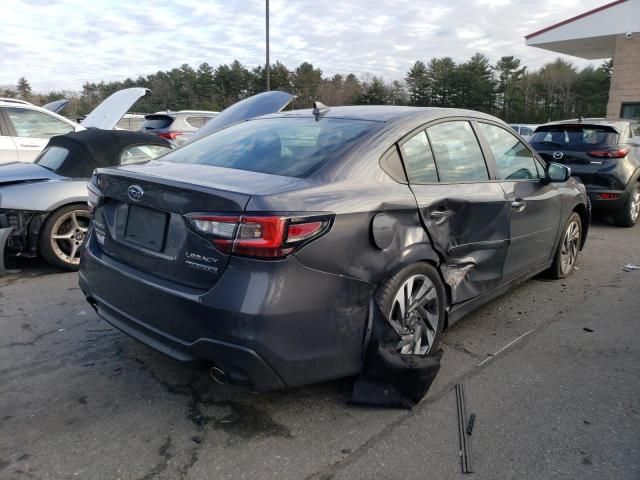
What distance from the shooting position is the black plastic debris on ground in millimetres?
2750

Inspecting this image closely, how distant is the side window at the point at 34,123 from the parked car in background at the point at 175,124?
4.22 m

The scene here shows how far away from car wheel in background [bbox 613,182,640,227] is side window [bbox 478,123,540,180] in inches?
173

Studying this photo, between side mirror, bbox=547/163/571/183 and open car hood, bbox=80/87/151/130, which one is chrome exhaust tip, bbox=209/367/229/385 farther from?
open car hood, bbox=80/87/151/130

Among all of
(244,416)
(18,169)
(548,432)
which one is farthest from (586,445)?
(18,169)

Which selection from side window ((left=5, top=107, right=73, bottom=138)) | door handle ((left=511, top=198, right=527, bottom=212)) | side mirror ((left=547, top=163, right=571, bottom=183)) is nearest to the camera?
door handle ((left=511, top=198, right=527, bottom=212))

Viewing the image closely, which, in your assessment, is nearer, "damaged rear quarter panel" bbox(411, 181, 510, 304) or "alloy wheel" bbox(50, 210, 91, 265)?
"damaged rear quarter panel" bbox(411, 181, 510, 304)

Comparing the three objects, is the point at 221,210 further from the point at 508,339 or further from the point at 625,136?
the point at 625,136

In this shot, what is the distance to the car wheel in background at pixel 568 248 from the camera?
16.6 ft

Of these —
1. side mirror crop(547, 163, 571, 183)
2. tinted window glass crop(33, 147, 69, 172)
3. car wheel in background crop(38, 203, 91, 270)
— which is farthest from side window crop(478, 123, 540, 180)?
tinted window glass crop(33, 147, 69, 172)

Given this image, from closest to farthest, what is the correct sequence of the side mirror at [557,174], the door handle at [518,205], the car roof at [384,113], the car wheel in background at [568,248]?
the car roof at [384,113]
the door handle at [518,205]
the side mirror at [557,174]
the car wheel in background at [568,248]

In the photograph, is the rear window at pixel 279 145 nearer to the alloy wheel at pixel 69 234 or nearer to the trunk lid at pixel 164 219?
the trunk lid at pixel 164 219

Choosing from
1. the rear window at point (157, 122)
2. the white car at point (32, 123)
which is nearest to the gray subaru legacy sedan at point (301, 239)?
the white car at point (32, 123)

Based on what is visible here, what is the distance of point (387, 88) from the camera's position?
161 ft

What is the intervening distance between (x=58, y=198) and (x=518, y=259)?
4232 mm
